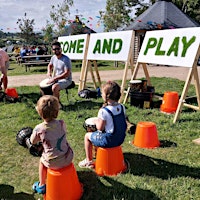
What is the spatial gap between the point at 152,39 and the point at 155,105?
1558mm

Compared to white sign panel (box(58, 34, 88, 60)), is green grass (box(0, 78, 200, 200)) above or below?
below

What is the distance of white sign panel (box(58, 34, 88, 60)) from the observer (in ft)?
26.1

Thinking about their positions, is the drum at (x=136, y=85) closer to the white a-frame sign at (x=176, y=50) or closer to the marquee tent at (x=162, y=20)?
the white a-frame sign at (x=176, y=50)

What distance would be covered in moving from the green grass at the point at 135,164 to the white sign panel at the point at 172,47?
1144mm

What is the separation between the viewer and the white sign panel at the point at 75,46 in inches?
313

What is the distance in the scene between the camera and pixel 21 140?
4008 mm

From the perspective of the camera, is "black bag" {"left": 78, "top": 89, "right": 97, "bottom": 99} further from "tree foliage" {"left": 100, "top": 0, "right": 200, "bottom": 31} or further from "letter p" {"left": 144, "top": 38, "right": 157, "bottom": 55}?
"tree foliage" {"left": 100, "top": 0, "right": 200, "bottom": 31}

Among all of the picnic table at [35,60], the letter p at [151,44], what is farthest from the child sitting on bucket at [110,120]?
the picnic table at [35,60]

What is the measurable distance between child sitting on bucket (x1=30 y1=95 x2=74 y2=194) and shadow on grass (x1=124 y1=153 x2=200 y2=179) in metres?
0.99

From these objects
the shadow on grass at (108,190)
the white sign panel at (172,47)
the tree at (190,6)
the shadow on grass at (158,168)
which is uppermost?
the tree at (190,6)

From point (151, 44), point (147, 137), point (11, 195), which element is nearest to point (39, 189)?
point (11, 195)

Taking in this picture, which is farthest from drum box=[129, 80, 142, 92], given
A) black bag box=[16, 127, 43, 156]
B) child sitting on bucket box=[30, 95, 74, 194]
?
child sitting on bucket box=[30, 95, 74, 194]

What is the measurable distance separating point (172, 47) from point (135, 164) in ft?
9.34

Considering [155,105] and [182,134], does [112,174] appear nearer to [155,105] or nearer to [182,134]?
[182,134]
